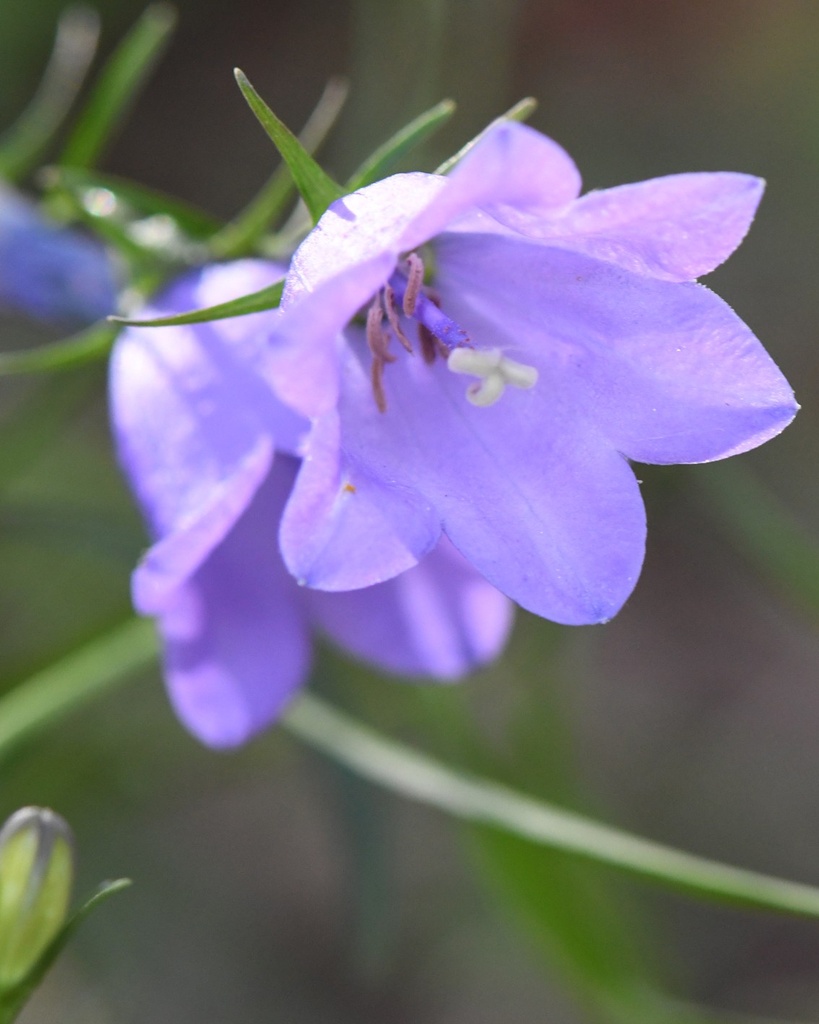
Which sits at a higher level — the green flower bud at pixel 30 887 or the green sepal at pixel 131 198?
the green sepal at pixel 131 198

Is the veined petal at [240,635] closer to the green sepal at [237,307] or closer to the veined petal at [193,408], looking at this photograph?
the veined petal at [193,408]

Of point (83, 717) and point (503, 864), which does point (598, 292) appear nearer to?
point (503, 864)

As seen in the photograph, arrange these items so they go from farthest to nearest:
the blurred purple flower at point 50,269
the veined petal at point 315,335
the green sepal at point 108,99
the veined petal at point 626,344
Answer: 1. the blurred purple flower at point 50,269
2. the green sepal at point 108,99
3. the veined petal at point 626,344
4. the veined petal at point 315,335

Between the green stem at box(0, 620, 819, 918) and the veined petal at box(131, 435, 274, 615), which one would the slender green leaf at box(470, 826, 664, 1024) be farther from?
the veined petal at box(131, 435, 274, 615)

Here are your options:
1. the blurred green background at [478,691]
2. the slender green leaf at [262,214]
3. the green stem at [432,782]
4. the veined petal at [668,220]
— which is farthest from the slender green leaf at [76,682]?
the veined petal at [668,220]

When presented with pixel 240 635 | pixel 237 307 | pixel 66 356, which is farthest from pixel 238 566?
pixel 237 307

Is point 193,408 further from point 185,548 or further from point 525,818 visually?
point 525,818

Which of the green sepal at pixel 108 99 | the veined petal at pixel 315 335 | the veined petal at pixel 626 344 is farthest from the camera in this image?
the green sepal at pixel 108 99
